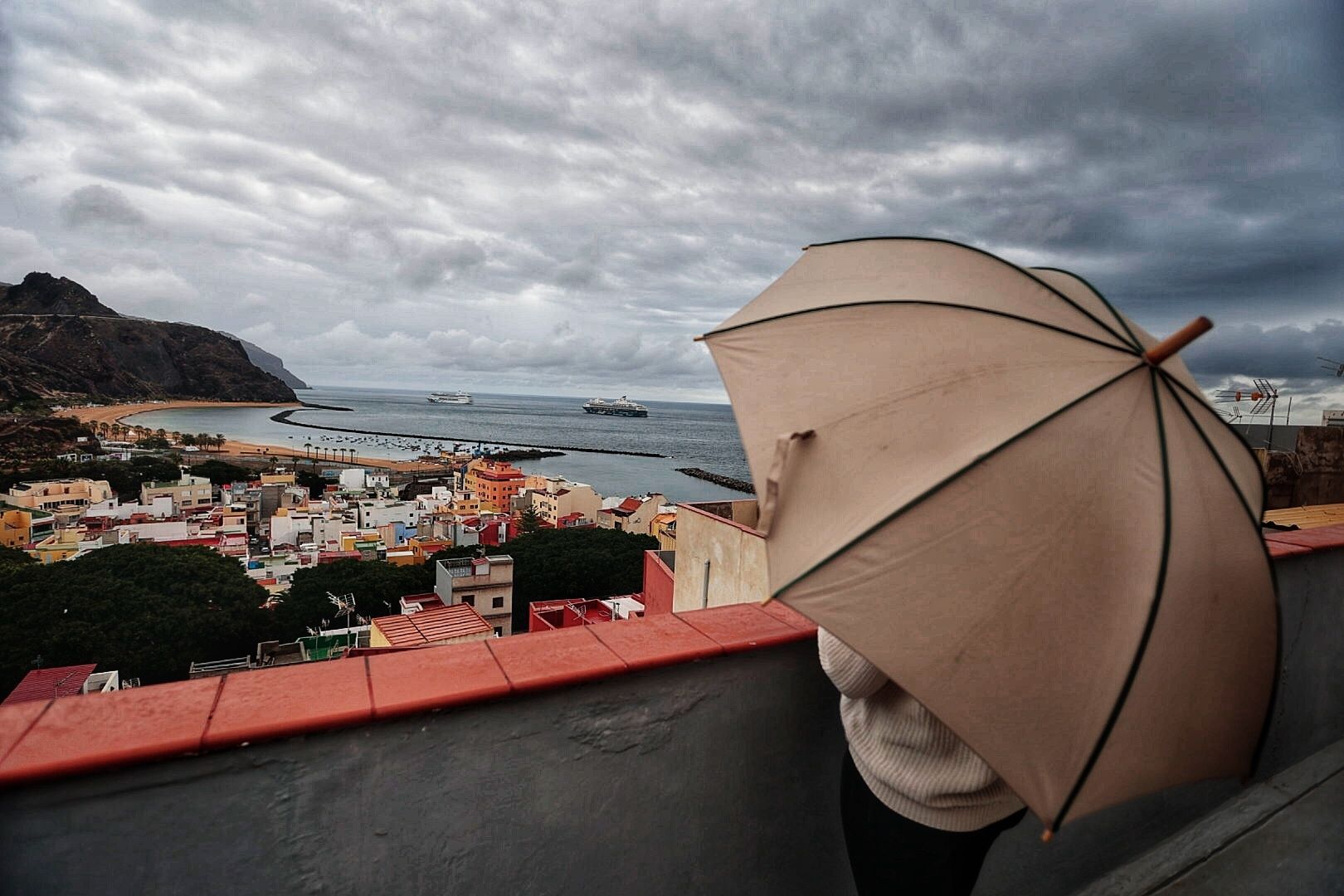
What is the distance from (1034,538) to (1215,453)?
1.08ft

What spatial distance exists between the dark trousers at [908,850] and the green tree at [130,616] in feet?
77.0

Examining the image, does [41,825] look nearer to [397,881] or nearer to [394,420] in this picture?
[397,881]

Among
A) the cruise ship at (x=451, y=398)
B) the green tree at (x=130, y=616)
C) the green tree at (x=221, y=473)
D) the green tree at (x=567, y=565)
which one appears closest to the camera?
the green tree at (x=130, y=616)

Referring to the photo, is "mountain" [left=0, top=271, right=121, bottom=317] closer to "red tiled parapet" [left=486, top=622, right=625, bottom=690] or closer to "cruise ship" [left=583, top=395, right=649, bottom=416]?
"cruise ship" [left=583, top=395, right=649, bottom=416]

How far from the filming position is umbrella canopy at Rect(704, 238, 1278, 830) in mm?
718

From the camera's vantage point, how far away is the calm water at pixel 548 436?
205 ft

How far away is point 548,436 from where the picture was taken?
10019 cm

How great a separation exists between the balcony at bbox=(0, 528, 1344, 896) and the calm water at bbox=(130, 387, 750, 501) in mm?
46756

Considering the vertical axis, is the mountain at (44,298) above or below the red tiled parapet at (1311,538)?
above

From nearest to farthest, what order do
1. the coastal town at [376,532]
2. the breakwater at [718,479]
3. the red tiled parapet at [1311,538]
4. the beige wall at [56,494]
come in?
the red tiled parapet at [1311,538] < the coastal town at [376,532] < the beige wall at [56,494] < the breakwater at [718,479]

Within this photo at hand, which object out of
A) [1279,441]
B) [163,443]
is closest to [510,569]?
[1279,441]

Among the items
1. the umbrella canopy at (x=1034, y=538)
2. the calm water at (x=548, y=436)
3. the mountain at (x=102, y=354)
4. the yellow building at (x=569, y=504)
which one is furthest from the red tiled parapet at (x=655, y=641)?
the mountain at (x=102, y=354)

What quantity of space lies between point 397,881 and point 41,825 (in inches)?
18.1

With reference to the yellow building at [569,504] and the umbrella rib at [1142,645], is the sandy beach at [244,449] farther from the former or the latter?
the umbrella rib at [1142,645]
